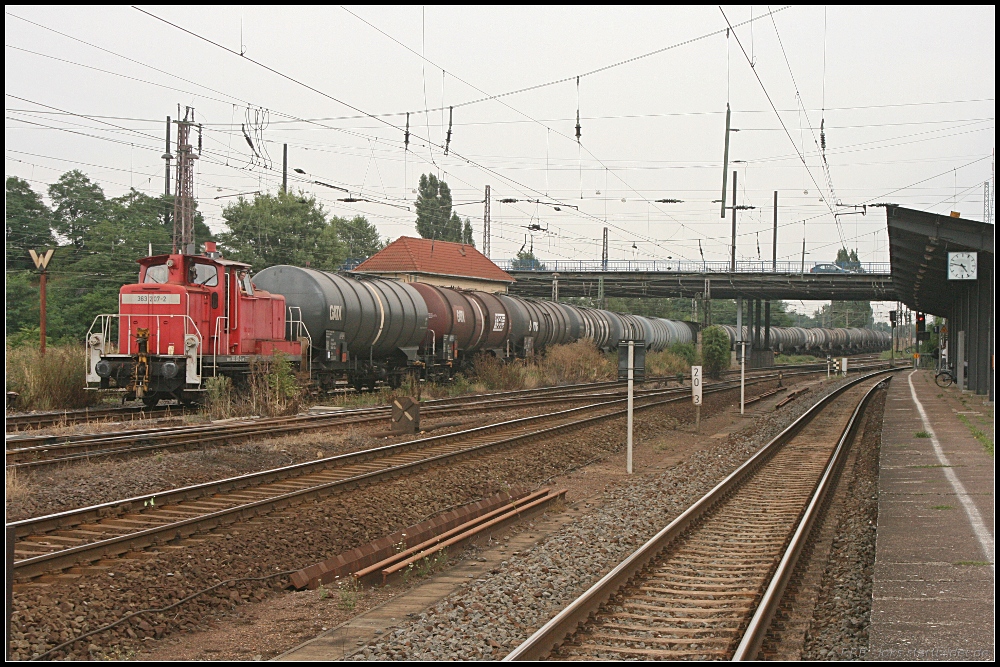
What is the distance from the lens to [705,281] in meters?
57.7

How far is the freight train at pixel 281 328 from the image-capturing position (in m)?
18.0

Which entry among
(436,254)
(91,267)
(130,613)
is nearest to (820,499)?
(130,613)

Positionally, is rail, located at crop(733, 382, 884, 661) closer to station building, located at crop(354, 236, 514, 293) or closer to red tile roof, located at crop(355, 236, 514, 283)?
station building, located at crop(354, 236, 514, 293)

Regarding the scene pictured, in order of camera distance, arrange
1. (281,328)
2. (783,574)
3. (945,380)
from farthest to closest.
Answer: (945,380), (281,328), (783,574)

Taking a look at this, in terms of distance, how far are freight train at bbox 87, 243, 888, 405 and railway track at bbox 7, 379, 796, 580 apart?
5.97 m

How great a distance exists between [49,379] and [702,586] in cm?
1645

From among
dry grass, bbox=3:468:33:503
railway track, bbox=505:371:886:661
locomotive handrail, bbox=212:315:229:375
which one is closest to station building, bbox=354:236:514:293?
locomotive handrail, bbox=212:315:229:375

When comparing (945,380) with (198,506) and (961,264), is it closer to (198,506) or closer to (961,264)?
(961,264)

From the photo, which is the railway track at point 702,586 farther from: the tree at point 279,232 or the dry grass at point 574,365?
the tree at point 279,232

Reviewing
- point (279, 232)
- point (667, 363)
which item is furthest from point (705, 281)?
point (279, 232)

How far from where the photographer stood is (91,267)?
127 feet

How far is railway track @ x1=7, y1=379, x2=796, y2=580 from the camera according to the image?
768 centimetres

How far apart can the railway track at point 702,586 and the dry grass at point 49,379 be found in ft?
47.4

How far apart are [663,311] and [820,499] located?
98610 mm
